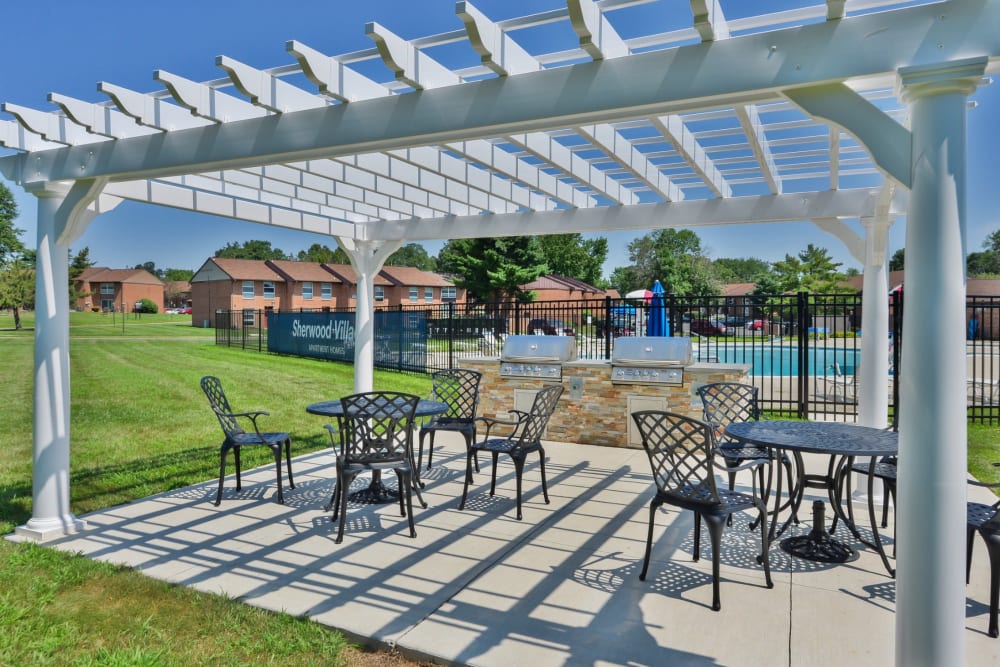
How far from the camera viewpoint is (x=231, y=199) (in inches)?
247

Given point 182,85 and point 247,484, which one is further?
point 247,484

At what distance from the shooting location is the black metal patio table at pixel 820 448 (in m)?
3.65

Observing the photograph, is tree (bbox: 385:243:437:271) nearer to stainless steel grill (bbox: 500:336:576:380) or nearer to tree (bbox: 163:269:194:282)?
tree (bbox: 163:269:194:282)

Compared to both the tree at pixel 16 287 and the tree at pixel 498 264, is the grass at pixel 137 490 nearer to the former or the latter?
the tree at pixel 16 287

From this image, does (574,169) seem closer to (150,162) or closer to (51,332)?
(150,162)

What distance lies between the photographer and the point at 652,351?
7.34m

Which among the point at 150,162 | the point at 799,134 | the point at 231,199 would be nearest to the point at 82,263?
the point at 231,199

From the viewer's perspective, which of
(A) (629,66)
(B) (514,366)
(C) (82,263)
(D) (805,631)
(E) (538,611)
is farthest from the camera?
(C) (82,263)

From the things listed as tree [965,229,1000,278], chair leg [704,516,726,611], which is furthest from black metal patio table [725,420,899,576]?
tree [965,229,1000,278]

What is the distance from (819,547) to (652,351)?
3.48 meters

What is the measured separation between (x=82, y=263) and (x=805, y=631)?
33793 mm

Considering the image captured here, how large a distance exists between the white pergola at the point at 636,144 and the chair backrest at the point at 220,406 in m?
0.99

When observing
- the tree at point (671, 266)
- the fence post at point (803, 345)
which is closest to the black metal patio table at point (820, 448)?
the fence post at point (803, 345)

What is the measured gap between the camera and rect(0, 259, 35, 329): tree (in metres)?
23.3
